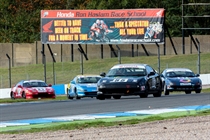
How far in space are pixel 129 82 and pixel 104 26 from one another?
105ft

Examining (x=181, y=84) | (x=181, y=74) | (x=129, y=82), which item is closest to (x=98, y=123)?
(x=129, y=82)

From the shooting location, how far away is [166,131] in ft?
41.8

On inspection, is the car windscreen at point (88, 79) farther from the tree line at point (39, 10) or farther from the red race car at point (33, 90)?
the tree line at point (39, 10)

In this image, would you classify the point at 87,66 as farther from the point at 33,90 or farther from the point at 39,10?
the point at 39,10

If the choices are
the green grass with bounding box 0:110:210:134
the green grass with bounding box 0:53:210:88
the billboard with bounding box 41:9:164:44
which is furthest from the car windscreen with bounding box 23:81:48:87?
the billboard with bounding box 41:9:164:44

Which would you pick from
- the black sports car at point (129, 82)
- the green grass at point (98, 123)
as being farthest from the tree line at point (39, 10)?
the green grass at point (98, 123)

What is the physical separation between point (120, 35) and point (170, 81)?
85.6ft

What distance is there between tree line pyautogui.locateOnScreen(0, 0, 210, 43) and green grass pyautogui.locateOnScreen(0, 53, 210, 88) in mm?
17111

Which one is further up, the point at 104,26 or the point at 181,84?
the point at 104,26

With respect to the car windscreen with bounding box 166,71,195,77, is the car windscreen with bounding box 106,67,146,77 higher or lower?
higher

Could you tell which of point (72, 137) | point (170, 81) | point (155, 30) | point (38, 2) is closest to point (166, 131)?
point (72, 137)

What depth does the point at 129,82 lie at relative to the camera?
24203 millimetres

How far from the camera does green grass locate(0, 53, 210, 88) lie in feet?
170

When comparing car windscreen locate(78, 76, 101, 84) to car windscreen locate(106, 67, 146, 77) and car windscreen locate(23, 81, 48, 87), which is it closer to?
car windscreen locate(23, 81, 48, 87)
